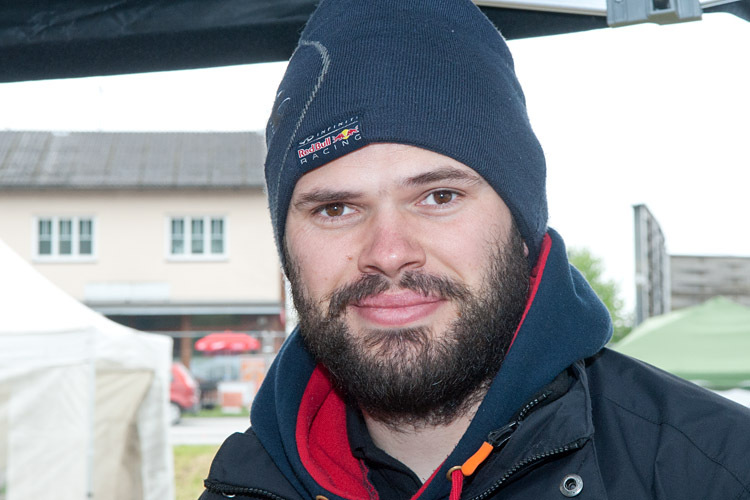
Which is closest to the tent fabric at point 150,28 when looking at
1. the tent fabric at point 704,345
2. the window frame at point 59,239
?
the tent fabric at point 704,345

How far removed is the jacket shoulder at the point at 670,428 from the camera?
133 centimetres

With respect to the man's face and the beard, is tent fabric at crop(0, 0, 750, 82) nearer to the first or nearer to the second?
the man's face

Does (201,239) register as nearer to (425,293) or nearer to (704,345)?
(704,345)

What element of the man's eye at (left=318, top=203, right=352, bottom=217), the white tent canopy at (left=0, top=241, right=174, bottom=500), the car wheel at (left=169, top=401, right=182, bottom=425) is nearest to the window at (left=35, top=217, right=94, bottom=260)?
the car wheel at (left=169, top=401, right=182, bottom=425)

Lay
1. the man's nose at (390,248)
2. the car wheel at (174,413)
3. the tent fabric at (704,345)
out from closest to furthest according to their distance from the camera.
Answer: the man's nose at (390,248)
the tent fabric at (704,345)
the car wheel at (174,413)

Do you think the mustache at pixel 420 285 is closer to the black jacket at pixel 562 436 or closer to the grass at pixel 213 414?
the black jacket at pixel 562 436

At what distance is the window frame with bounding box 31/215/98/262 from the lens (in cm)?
2405

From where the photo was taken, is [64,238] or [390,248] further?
[64,238]

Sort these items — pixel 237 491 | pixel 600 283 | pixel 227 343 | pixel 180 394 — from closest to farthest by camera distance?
pixel 237 491, pixel 180 394, pixel 227 343, pixel 600 283

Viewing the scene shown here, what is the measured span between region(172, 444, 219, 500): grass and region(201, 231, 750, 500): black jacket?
30.1 ft

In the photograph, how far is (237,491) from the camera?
1725 mm

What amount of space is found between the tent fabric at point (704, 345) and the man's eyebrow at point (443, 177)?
5404 mm

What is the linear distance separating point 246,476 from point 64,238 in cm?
2434

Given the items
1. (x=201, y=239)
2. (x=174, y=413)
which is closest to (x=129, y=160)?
(x=201, y=239)
